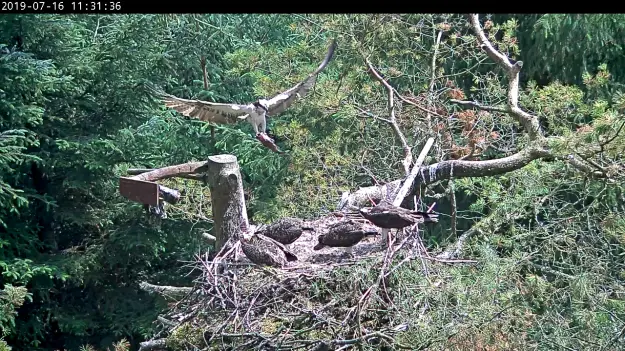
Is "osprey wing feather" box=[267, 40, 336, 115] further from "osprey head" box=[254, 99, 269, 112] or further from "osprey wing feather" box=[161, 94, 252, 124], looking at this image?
"osprey wing feather" box=[161, 94, 252, 124]

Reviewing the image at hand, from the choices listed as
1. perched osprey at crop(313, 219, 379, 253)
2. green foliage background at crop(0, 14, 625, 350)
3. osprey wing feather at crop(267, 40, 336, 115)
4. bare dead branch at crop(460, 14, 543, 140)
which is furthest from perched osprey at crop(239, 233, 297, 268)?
bare dead branch at crop(460, 14, 543, 140)

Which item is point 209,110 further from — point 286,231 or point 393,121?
point 393,121

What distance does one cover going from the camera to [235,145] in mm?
9203

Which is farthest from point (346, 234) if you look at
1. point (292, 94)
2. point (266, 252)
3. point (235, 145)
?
point (235, 145)

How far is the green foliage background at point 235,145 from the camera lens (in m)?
5.16

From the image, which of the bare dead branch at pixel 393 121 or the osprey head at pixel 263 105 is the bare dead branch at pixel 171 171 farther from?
the bare dead branch at pixel 393 121

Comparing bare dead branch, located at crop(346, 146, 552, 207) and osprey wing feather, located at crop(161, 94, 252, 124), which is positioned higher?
osprey wing feather, located at crop(161, 94, 252, 124)

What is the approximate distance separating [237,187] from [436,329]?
1.71 meters

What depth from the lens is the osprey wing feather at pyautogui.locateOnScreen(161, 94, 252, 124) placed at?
4859mm

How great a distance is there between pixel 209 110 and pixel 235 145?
429cm

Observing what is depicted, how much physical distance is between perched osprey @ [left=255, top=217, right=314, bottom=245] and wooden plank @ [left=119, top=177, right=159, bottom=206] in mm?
695

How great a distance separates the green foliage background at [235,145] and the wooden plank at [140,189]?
0.98 m

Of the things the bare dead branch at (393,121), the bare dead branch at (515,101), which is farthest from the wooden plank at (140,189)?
the bare dead branch at (515,101)
